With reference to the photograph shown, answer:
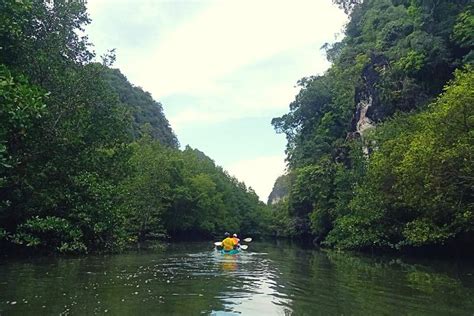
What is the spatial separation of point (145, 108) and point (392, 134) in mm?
76527

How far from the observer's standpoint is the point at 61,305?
8.73m

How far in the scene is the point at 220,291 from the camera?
37.4ft

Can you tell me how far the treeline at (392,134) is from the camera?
2081 centimetres

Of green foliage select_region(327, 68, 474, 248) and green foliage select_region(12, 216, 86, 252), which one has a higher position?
green foliage select_region(327, 68, 474, 248)

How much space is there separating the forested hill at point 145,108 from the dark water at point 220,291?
7499cm

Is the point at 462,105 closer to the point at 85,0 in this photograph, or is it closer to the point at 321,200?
the point at 85,0

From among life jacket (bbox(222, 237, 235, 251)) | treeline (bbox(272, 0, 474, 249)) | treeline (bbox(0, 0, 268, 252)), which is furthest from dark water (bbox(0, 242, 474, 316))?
life jacket (bbox(222, 237, 235, 251))

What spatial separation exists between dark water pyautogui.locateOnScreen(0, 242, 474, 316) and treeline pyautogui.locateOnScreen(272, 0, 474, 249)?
18.5 ft

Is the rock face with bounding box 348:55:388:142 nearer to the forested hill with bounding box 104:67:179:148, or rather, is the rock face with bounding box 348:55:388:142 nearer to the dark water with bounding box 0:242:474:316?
the dark water with bounding box 0:242:474:316

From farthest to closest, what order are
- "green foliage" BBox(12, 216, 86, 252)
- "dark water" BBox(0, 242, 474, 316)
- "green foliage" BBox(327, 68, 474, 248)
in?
"green foliage" BBox(327, 68, 474, 248) → "green foliage" BBox(12, 216, 86, 252) → "dark water" BBox(0, 242, 474, 316)

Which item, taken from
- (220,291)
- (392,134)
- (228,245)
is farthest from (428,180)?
(220,291)

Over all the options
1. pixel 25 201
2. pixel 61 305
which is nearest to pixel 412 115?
pixel 25 201

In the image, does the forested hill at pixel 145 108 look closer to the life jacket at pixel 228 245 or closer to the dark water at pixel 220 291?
the life jacket at pixel 228 245

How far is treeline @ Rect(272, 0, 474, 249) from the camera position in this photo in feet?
68.3
